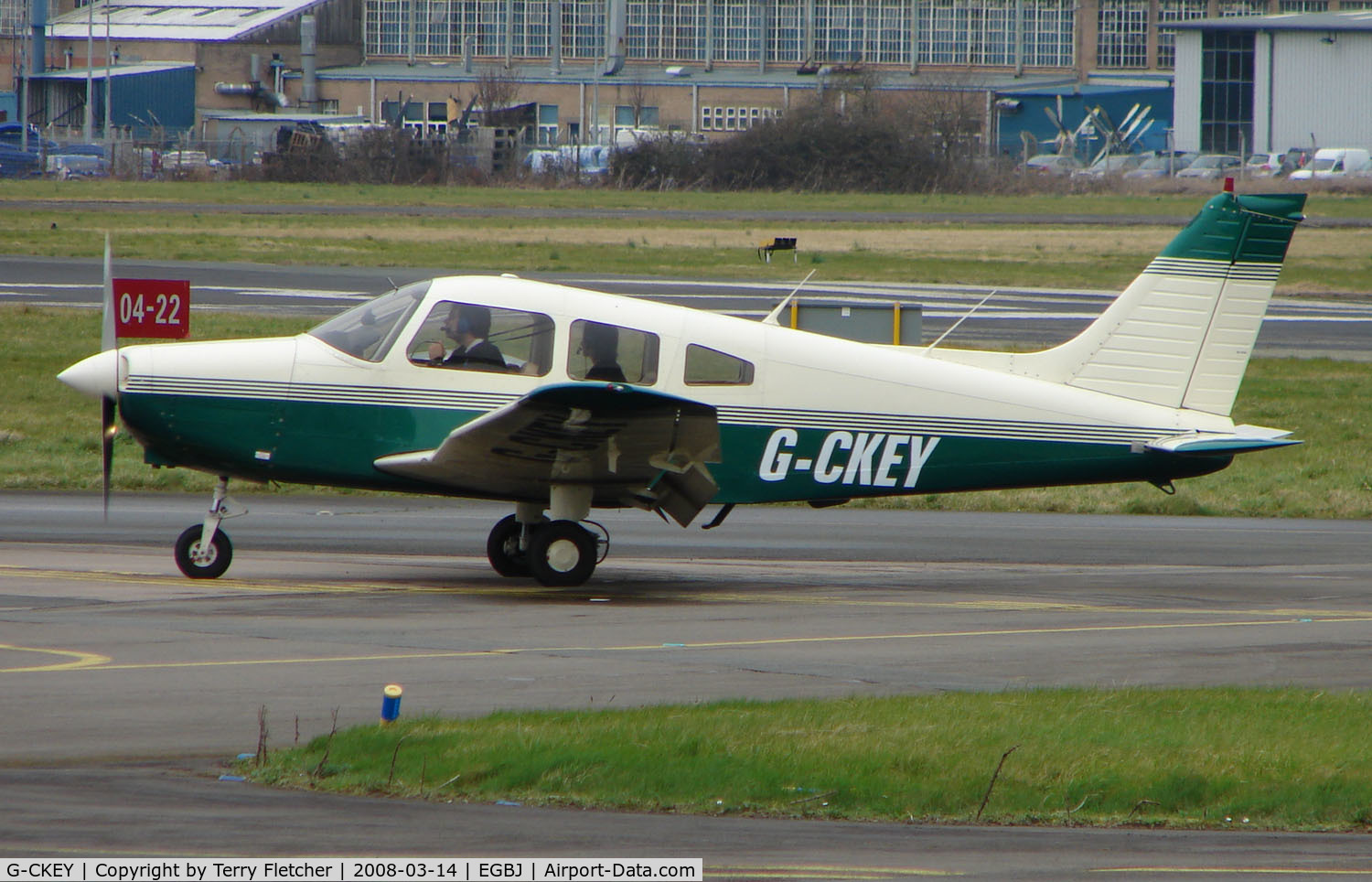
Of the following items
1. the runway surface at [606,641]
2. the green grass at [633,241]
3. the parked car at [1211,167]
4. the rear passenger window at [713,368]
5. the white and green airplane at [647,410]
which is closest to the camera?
the runway surface at [606,641]

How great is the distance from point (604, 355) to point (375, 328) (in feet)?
5.64

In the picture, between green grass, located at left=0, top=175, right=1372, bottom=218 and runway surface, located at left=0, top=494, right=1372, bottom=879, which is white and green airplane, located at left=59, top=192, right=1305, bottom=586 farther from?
green grass, located at left=0, top=175, right=1372, bottom=218

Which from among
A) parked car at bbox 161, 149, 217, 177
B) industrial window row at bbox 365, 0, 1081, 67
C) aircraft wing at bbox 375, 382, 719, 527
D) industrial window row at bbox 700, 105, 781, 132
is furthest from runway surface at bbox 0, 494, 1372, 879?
industrial window row at bbox 365, 0, 1081, 67

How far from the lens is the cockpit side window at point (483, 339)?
11.8m

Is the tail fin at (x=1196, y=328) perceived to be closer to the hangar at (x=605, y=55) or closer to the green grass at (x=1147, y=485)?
the green grass at (x=1147, y=485)

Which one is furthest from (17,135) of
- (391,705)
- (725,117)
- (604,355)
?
(391,705)

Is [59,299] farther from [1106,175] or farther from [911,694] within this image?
[1106,175]

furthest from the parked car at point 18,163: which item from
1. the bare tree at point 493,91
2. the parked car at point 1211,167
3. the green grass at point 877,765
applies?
the green grass at point 877,765

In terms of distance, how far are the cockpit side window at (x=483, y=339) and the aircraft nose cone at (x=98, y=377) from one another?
209cm

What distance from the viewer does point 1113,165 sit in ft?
263

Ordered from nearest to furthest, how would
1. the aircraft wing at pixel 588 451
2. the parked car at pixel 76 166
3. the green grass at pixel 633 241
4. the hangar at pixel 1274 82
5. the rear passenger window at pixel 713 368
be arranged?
the aircraft wing at pixel 588 451, the rear passenger window at pixel 713 368, the green grass at pixel 633 241, the parked car at pixel 76 166, the hangar at pixel 1274 82

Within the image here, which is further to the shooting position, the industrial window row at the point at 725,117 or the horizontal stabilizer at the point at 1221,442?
the industrial window row at the point at 725,117

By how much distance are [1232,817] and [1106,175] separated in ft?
224

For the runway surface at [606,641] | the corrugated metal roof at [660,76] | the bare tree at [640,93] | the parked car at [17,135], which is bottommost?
the runway surface at [606,641]
